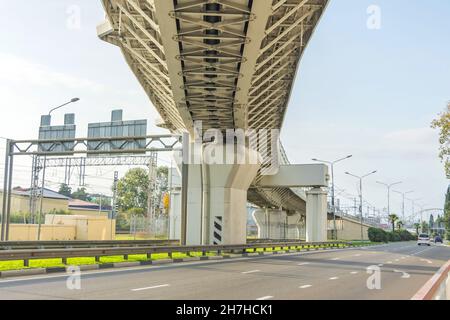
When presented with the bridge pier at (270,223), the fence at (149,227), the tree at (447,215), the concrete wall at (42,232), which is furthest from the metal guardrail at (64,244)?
the tree at (447,215)

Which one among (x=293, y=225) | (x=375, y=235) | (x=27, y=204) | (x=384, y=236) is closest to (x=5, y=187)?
(x=27, y=204)

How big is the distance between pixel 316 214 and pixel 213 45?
38169 mm

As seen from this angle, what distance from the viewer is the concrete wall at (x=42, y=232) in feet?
133

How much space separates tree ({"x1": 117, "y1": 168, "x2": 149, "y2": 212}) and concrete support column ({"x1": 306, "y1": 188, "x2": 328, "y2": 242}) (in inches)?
2146

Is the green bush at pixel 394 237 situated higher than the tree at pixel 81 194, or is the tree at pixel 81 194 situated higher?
the tree at pixel 81 194

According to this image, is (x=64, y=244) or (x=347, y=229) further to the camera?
(x=347, y=229)

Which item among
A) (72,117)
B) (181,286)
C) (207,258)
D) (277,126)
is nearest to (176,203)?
(72,117)

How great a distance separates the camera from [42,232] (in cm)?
4331

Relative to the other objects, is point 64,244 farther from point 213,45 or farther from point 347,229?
point 347,229

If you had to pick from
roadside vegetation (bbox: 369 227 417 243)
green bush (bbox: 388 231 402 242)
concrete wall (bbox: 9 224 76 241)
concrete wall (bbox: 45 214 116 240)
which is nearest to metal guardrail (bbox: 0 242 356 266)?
concrete wall (bbox: 9 224 76 241)

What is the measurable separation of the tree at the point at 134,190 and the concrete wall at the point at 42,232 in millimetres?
53910

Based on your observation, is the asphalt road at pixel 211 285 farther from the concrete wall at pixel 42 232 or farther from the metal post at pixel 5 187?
the concrete wall at pixel 42 232

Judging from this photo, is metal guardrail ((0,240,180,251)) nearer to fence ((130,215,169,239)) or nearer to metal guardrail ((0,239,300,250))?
metal guardrail ((0,239,300,250))

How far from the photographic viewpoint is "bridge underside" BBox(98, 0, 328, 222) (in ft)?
46.9
